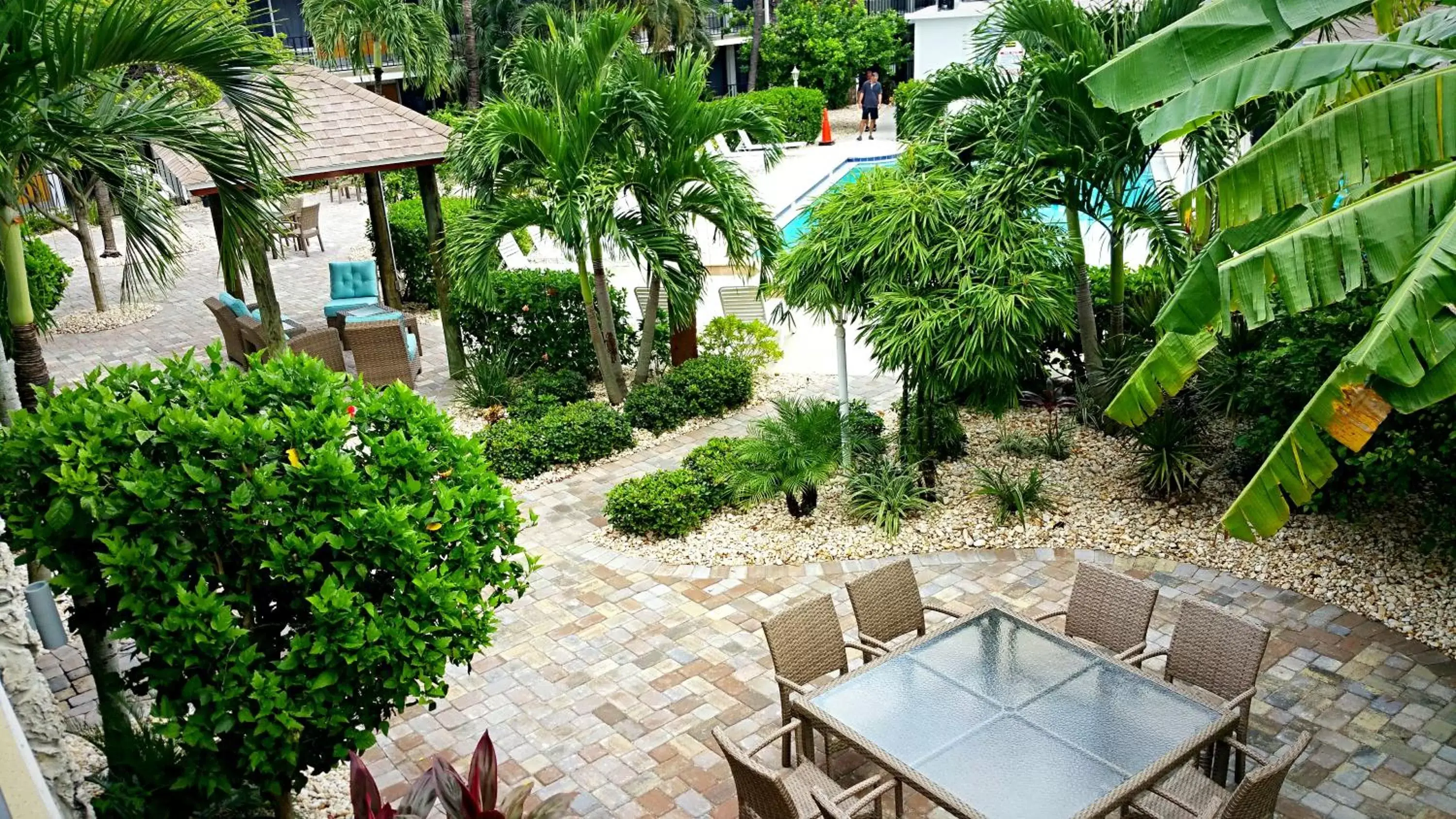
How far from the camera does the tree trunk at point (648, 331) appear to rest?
12.7 metres

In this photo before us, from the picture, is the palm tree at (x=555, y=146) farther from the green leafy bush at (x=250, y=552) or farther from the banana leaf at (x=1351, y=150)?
the banana leaf at (x=1351, y=150)

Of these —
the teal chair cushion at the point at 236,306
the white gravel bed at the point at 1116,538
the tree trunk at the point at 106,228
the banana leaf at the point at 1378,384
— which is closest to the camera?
the banana leaf at the point at 1378,384

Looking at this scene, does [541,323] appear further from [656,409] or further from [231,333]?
[231,333]

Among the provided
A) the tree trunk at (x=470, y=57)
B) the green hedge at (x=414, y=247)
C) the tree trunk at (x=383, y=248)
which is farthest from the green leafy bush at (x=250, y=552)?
the tree trunk at (x=470, y=57)

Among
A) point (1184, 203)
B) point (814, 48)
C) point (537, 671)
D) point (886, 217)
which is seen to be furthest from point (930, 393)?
point (814, 48)

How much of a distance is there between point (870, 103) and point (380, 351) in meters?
22.4

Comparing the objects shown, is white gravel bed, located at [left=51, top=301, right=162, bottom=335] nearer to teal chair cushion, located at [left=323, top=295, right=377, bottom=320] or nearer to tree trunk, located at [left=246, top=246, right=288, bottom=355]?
teal chair cushion, located at [left=323, top=295, right=377, bottom=320]

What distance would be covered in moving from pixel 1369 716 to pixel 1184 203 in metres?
3.41

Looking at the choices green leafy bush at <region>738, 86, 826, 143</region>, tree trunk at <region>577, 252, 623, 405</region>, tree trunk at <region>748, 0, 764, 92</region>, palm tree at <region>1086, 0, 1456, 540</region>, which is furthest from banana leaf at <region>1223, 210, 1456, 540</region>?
tree trunk at <region>748, 0, 764, 92</region>

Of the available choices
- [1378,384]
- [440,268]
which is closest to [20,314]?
[440,268]

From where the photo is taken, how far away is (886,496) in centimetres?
983

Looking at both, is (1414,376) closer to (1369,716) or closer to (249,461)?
(1369,716)

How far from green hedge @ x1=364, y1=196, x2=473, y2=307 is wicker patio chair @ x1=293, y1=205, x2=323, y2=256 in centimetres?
414

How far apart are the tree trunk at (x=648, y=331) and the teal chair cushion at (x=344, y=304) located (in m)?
4.65
